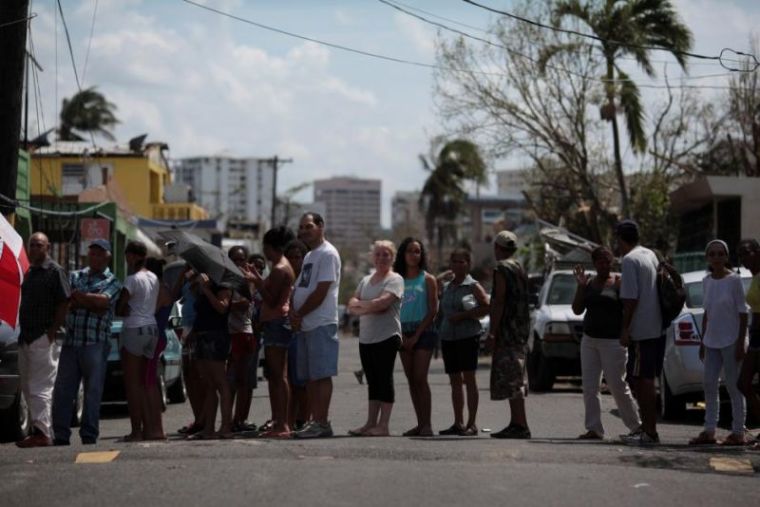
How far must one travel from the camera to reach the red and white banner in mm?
12727

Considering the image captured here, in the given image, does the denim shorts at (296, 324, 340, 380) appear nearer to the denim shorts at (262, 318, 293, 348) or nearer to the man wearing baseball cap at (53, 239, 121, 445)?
the denim shorts at (262, 318, 293, 348)

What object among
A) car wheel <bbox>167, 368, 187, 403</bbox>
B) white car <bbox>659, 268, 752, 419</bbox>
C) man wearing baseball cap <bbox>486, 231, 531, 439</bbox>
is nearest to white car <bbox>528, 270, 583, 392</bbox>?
white car <bbox>659, 268, 752, 419</bbox>

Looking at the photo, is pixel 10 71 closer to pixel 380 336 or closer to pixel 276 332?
pixel 276 332

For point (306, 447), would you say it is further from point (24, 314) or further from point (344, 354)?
point (344, 354)

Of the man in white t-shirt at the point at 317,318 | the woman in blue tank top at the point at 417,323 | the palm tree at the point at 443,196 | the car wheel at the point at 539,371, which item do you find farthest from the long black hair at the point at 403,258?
the palm tree at the point at 443,196

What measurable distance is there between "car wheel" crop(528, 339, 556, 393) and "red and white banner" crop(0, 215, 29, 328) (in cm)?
1006

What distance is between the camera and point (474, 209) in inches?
3568

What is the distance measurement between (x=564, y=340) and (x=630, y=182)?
Result: 19676 millimetres

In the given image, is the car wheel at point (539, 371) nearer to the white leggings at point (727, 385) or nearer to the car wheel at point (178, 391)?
the car wheel at point (178, 391)

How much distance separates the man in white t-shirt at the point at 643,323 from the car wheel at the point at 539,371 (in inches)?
352

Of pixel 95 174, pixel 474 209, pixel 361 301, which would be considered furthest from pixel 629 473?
pixel 474 209

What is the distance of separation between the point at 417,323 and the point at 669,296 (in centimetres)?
234

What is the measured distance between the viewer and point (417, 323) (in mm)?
12922

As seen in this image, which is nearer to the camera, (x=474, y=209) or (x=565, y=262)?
(x=565, y=262)
